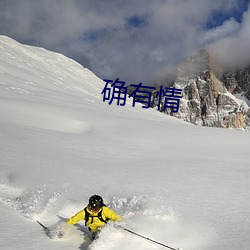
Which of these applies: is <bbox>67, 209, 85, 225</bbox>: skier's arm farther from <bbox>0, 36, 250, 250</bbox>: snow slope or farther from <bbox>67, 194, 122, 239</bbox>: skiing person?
<bbox>0, 36, 250, 250</bbox>: snow slope

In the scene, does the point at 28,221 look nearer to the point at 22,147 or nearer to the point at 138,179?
the point at 138,179

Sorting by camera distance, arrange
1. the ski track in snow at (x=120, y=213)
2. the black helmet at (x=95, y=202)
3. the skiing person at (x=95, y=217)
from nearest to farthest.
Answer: the ski track in snow at (x=120, y=213) < the black helmet at (x=95, y=202) < the skiing person at (x=95, y=217)

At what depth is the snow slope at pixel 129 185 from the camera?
542 cm

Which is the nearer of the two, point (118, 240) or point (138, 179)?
point (118, 240)

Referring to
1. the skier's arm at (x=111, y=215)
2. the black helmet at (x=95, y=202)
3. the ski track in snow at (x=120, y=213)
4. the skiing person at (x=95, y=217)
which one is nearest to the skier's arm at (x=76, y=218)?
the skiing person at (x=95, y=217)

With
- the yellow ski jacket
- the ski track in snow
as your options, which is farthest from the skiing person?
the ski track in snow

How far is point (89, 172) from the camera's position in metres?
8.86

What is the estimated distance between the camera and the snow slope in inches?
213

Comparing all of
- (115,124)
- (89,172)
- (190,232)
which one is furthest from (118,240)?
(115,124)

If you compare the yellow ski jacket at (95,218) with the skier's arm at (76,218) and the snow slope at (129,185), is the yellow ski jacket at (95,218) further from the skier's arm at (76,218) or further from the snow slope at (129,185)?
the snow slope at (129,185)

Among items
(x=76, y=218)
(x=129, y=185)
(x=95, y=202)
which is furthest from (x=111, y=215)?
(x=129, y=185)

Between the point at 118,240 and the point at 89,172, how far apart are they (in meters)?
3.66

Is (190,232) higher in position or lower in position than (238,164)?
lower

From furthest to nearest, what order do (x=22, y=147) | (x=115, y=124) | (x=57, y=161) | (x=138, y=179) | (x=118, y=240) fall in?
(x=115, y=124) < (x=22, y=147) < (x=57, y=161) < (x=138, y=179) < (x=118, y=240)
